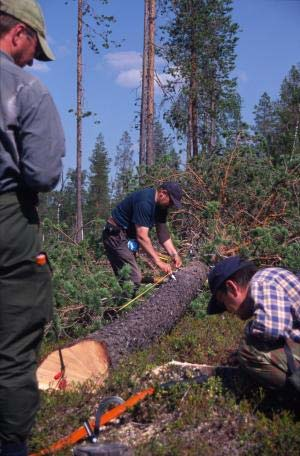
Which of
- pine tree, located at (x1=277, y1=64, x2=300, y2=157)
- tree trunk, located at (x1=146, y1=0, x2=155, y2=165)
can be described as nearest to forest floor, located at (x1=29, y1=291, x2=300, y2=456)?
tree trunk, located at (x1=146, y1=0, x2=155, y2=165)

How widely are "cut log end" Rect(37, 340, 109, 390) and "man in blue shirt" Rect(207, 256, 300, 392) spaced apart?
1276 millimetres

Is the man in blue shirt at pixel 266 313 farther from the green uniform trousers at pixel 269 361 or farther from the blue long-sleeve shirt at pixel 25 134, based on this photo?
the blue long-sleeve shirt at pixel 25 134

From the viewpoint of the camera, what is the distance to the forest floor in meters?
3.32

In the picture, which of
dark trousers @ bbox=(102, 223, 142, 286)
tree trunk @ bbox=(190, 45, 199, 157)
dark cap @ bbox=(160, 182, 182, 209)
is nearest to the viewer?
dark cap @ bbox=(160, 182, 182, 209)

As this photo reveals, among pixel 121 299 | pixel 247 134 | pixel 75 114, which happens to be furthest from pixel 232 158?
pixel 75 114

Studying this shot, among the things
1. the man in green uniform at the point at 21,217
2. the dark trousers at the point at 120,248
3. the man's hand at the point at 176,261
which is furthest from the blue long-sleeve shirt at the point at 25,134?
the man's hand at the point at 176,261

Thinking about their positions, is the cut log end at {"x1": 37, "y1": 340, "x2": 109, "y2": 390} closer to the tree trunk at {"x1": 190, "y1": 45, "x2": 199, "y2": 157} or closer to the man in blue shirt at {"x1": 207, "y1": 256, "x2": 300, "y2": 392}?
the man in blue shirt at {"x1": 207, "y1": 256, "x2": 300, "y2": 392}

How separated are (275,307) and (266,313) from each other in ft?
0.22

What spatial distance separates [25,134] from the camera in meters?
2.88

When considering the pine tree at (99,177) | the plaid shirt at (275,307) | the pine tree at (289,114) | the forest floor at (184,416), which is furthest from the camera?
the pine tree at (99,177)

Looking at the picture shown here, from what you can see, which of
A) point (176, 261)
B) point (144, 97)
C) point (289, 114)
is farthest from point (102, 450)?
point (289, 114)

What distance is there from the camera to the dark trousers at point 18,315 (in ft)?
9.40

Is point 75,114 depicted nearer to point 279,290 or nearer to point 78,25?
point 78,25

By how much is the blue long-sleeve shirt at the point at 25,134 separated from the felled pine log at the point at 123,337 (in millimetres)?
2046
